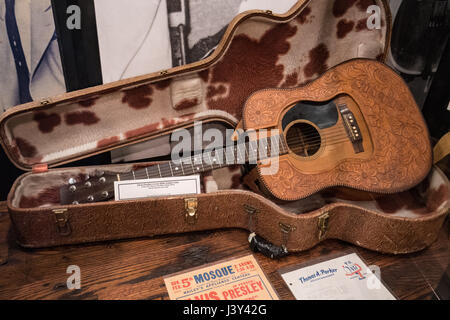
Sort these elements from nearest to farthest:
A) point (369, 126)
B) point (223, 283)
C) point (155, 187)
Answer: point (223, 283) < point (155, 187) < point (369, 126)

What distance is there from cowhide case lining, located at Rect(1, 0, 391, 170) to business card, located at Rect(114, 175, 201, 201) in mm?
212

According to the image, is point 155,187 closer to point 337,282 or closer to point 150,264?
point 150,264

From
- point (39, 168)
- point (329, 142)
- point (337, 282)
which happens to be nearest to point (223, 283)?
point (337, 282)

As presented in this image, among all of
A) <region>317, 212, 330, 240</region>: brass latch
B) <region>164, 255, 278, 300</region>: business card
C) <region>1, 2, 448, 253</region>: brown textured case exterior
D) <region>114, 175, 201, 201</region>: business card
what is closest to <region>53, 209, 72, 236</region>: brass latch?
<region>1, 2, 448, 253</region>: brown textured case exterior

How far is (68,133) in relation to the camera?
1273 millimetres

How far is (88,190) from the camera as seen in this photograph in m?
1.22

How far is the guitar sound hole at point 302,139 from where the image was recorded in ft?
4.65

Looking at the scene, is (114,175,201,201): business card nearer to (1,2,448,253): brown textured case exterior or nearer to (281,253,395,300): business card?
(1,2,448,253): brown textured case exterior

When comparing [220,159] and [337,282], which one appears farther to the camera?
[220,159]

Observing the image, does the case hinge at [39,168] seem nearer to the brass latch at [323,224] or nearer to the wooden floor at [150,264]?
the wooden floor at [150,264]

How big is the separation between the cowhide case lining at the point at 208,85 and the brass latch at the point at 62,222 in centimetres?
24

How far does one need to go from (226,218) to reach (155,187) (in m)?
0.31

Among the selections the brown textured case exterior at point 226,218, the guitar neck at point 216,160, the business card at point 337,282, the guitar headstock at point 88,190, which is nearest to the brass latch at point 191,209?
the brown textured case exterior at point 226,218

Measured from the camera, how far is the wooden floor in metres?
1.12
